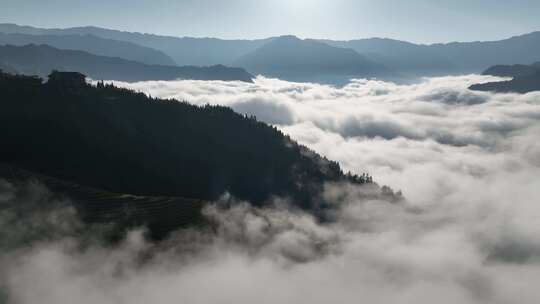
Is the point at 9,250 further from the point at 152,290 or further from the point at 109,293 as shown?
the point at 152,290

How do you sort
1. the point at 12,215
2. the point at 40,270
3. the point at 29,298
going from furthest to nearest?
1. the point at 12,215
2. the point at 40,270
3. the point at 29,298

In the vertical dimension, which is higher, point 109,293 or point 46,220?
point 46,220

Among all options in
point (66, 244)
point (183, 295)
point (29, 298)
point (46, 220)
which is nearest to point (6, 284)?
point (29, 298)

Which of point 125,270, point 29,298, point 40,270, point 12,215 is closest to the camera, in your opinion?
point 29,298

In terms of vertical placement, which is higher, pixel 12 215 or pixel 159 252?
pixel 12 215

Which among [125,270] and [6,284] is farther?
[125,270]

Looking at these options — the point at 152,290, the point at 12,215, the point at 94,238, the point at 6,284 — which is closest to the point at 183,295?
the point at 152,290

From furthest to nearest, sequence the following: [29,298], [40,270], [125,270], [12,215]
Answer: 1. [12,215]
2. [125,270]
3. [40,270]
4. [29,298]

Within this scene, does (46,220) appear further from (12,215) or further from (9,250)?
(9,250)

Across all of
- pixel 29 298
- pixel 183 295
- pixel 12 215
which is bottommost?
pixel 183 295
